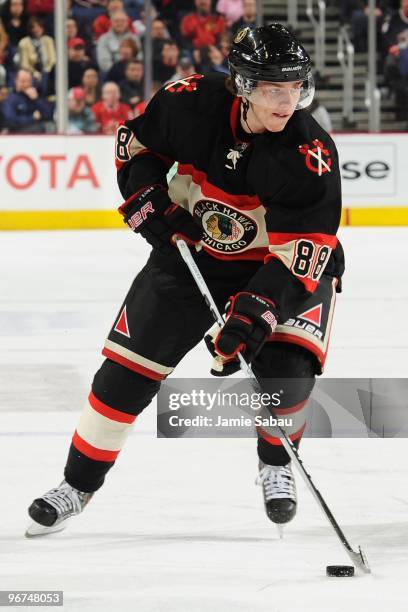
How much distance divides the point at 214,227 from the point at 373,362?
1892mm

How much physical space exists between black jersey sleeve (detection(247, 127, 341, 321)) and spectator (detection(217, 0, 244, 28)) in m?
7.13

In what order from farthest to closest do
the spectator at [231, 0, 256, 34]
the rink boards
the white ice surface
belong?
the spectator at [231, 0, 256, 34]
the rink boards
the white ice surface

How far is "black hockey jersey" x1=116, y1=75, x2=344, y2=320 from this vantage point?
2578 millimetres

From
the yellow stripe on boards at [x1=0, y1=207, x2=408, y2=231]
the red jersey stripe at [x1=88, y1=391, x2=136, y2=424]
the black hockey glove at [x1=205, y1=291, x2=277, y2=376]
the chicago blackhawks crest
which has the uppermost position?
the chicago blackhawks crest

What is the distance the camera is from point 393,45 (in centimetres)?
994

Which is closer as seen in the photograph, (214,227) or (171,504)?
(214,227)

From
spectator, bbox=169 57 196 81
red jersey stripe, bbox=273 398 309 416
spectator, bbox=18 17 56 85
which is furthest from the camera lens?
spectator, bbox=169 57 196 81

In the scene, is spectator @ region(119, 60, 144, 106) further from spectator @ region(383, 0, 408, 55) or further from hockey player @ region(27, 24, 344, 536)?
hockey player @ region(27, 24, 344, 536)

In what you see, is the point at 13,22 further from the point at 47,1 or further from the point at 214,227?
the point at 214,227

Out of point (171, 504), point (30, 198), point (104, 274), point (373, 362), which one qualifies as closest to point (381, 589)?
point (171, 504)

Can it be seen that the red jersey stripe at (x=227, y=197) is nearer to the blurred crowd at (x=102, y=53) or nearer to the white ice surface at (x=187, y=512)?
the white ice surface at (x=187, y=512)

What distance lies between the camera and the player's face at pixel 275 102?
2570 mm

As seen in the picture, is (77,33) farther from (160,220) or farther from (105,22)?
(160,220)

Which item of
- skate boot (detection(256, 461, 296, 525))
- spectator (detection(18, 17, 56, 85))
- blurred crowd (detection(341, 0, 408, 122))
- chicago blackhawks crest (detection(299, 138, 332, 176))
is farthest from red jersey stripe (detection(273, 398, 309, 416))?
blurred crowd (detection(341, 0, 408, 122))
